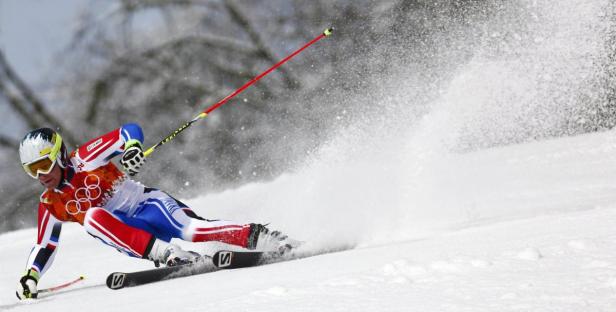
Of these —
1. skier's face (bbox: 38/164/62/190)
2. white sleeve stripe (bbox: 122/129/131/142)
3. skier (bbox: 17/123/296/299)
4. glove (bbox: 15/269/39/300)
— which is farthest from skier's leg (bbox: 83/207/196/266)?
glove (bbox: 15/269/39/300)

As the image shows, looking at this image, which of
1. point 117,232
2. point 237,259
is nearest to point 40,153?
point 117,232

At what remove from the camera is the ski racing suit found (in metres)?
4.38

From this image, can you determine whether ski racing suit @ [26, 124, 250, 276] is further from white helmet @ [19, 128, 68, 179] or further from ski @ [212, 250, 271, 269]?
ski @ [212, 250, 271, 269]

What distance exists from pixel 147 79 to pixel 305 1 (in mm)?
4196

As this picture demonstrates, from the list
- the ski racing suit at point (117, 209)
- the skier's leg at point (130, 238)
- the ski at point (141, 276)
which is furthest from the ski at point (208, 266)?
the ski racing suit at point (117, 209)

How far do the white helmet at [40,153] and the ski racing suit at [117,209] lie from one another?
0.10 meters

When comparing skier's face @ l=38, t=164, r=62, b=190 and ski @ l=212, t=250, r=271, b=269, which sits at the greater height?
skier's face @ l=38, t=164, r=62, b=190

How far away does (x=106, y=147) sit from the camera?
14.7ft

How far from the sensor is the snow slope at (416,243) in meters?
2.63

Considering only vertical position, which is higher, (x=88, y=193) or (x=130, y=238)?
(x=88, y=193)

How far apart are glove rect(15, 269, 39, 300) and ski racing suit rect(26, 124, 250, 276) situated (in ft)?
0.21

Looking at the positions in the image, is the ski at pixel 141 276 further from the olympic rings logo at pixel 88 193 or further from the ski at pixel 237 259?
the olympic rings logo at pixel 88 193

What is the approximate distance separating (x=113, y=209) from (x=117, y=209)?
23mm

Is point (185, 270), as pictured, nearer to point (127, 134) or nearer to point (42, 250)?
point (127, 134)
